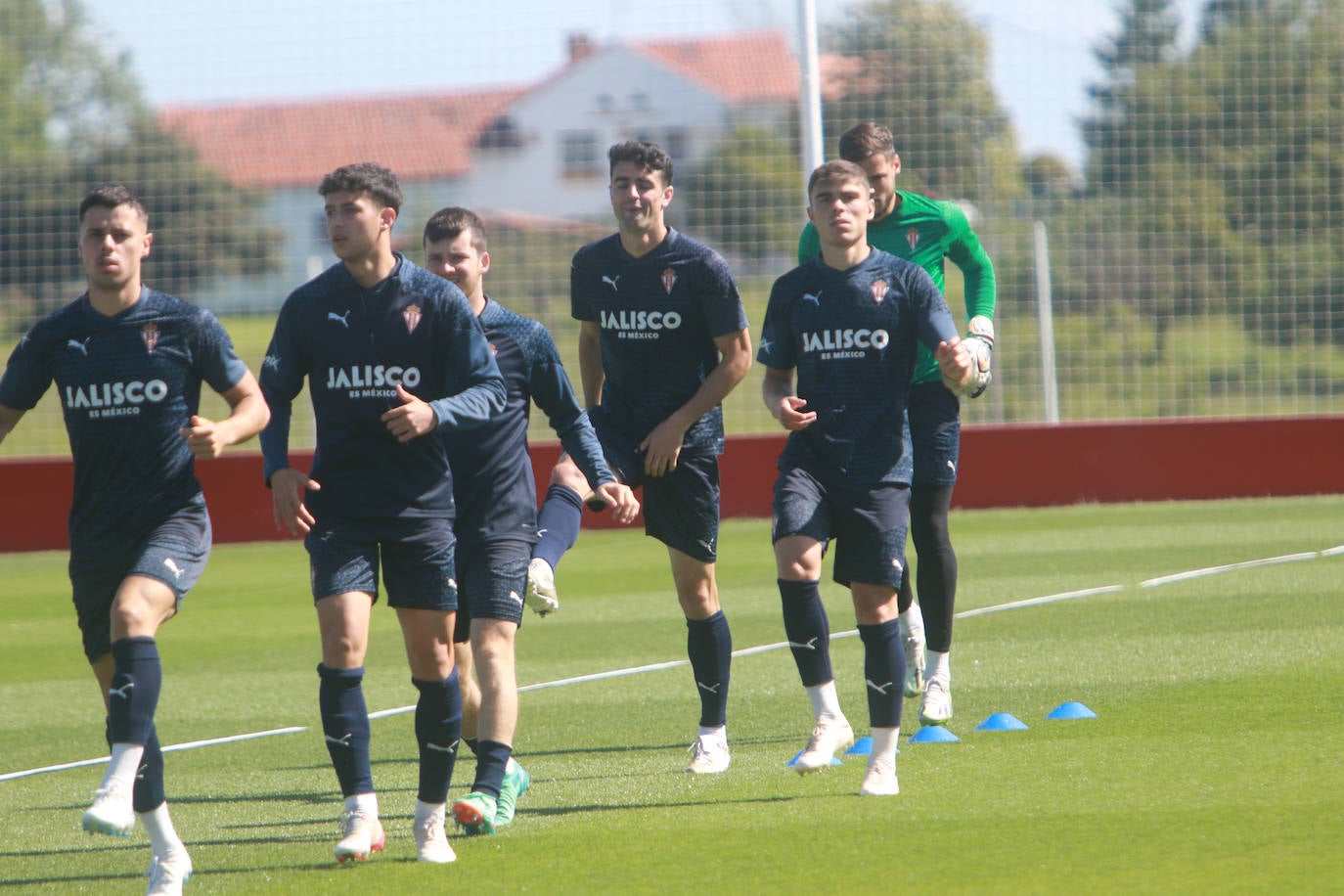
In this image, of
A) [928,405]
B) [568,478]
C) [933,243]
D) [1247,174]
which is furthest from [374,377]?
[1247,174]

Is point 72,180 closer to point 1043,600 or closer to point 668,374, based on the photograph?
point 1043,600

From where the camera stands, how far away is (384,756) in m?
6.42

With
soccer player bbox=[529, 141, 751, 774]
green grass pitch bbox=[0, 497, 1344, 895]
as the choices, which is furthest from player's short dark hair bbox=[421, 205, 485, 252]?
green grass pitch bbox=[0, 497, 1344, 895]

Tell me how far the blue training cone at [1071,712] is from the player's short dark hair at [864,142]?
2.28 meters

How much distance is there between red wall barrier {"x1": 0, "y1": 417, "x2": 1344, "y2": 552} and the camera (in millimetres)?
14773

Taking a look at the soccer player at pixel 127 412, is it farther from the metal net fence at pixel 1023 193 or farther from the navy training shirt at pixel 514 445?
the metal net fence at pixel 1023 193

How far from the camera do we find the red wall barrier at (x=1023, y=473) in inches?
582

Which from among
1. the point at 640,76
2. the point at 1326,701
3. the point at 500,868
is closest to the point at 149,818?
the point at 500,868

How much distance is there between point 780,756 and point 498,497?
157cm

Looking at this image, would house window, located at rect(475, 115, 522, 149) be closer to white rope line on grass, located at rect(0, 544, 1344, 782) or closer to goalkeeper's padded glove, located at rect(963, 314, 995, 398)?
white rope line on grass, located at rect(0, 544, 1344, 782)

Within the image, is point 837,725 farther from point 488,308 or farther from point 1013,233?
point 1013,233

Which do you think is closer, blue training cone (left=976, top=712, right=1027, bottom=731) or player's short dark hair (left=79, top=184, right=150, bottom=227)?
player's short dark hair (left=79, top=184, right=150, bottom=227)

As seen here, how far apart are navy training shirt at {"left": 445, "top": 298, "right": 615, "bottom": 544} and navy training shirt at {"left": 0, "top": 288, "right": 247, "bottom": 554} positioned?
0.86m

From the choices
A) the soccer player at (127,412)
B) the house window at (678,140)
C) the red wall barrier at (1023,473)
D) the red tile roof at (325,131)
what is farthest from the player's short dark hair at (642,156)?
the house window at (678,140)
